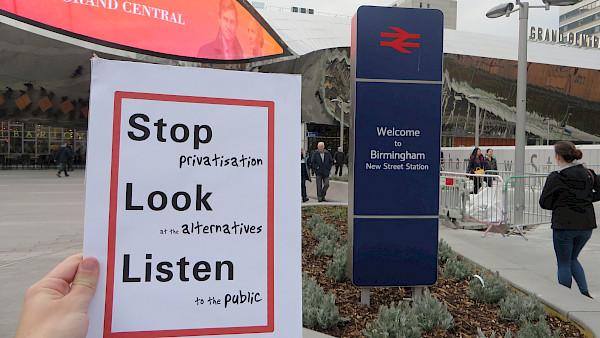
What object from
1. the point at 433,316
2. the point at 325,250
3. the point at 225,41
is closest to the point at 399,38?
the point at 433,316

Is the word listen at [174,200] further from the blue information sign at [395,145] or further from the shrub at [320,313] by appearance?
the blue information sign at [395,145]

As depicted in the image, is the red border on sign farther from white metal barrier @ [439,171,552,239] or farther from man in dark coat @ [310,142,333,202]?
man in dark coat @ [310,142,333,202]

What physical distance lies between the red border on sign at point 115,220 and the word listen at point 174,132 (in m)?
0.05

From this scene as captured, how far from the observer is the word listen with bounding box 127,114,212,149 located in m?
1.45

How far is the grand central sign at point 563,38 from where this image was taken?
66000 mm

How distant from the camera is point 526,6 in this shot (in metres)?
10.9

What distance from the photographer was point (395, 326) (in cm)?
325

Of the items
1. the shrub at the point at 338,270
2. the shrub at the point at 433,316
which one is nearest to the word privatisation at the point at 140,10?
the shrub at the point at 338,270

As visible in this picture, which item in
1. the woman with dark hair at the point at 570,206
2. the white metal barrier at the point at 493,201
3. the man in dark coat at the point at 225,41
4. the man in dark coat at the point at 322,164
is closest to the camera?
the woman with dark hair at the point at 570,206

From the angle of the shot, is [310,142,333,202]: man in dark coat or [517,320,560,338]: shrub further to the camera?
[310,142,333,202]: man in dark coat

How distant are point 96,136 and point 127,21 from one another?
23.9 m

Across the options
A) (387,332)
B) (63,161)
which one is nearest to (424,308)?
(387,332)

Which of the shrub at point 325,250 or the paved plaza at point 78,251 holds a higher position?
the shrub at point 325,250

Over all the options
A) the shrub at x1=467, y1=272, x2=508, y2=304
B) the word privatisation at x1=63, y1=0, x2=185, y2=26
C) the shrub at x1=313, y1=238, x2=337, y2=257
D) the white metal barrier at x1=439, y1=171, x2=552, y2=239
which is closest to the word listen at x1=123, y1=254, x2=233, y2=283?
the shrub at x1=467, y1=272, x2=508, y2=304
